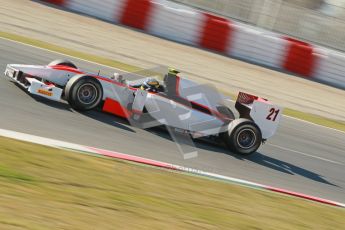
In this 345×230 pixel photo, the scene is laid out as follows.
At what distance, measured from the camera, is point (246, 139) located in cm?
1033

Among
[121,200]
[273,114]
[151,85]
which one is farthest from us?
[273,114]

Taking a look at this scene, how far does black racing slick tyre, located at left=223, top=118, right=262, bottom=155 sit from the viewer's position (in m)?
10.2

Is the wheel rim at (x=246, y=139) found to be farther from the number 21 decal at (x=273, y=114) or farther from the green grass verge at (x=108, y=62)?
the green grass verge at (x=108, y=62)

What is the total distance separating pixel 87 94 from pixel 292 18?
1393 centimetres

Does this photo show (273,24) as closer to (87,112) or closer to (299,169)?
(299,169)

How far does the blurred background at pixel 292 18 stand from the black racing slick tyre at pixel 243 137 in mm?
12121

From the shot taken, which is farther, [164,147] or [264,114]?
[264,114]

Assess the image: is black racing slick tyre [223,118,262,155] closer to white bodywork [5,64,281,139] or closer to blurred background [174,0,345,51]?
white bodywork [5,64,281,139]

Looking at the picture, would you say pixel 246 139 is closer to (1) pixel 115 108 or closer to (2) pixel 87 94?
(1) pixel 115 108

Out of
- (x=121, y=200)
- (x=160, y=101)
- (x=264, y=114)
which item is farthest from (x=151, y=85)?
(x=121, y=200)

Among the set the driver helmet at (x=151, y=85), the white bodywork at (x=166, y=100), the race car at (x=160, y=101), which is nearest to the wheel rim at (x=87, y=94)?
Answer: the race car at (x=160, y=101)

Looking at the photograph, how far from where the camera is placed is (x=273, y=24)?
21922 mm

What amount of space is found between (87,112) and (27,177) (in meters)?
3.53

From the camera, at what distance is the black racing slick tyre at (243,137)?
33.4 ft
